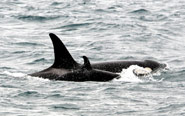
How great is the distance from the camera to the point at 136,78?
17312 mm

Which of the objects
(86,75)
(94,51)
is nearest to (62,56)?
(86,75)

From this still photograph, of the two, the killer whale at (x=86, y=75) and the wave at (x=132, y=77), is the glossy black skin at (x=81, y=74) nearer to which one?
the killer whale at (x=86, y=75)

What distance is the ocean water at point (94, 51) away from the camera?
43.8 feet

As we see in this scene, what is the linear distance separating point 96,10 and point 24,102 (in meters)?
23.3

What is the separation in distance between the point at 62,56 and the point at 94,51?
20.2 feet

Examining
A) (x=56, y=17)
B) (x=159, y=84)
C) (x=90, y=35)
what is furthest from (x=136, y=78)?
(x=56, y=17)

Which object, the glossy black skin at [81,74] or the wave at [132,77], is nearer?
the glossy black skin at [81,74]

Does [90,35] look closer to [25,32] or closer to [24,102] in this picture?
[25,32]

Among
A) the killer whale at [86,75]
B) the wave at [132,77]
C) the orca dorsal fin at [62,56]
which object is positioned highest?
the orca dorsal fin at [62,56]

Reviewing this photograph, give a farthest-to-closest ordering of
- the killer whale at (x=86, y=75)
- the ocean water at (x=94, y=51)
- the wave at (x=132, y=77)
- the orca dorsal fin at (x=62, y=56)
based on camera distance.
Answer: the wave at (x=132, y=77), the orca dorsal fin at (x=62, y=56), the killer whale at (x=86, y=75), the ocean water at (x=94, y=51)

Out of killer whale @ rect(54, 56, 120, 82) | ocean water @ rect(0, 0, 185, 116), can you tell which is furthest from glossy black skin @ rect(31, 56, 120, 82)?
ocean water @ rect(0, 0, 185, 116)

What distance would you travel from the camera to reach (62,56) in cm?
1669

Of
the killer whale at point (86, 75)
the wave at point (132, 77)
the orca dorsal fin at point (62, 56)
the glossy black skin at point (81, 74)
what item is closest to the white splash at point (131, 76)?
the wave at point (132, 77)

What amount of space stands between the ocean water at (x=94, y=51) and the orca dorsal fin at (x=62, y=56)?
2.72ft
